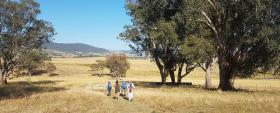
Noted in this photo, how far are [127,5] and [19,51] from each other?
17.7m

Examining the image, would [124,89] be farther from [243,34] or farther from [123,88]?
[243,34]

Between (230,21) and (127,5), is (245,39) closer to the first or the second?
(230,21)

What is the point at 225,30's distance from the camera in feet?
148

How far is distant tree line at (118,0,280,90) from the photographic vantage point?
40.7m

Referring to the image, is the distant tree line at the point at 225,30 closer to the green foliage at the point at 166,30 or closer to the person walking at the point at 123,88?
the green foliage at the point at 166,30

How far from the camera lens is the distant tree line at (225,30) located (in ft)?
134

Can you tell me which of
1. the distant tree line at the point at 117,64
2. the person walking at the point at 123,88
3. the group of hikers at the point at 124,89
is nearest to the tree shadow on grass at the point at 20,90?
the group of hikers at the point at 124,89

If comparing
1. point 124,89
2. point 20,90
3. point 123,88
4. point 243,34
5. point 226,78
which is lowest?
point 20,90

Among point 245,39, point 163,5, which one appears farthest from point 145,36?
point 245,39

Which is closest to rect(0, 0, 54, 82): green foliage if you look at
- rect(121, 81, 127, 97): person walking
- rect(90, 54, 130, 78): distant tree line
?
rect(121, 81, 127, 97): person walking

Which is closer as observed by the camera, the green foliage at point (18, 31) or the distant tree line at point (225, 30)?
the distant tree line at point (225, 30)

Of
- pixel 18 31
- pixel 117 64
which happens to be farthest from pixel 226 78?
pixel 117 64

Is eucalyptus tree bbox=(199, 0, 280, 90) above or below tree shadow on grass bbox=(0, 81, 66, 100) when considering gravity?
above

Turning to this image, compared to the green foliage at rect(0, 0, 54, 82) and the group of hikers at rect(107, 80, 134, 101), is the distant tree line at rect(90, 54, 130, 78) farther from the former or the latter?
the group of hikers at rect(107, 80, 134, 101)
